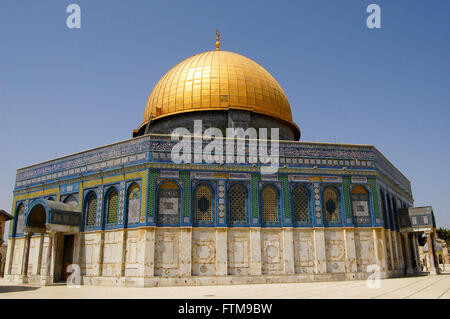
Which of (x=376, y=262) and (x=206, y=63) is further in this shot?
(x=206, y=63)

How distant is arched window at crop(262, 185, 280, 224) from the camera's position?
17.1 metres

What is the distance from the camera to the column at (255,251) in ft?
52.7

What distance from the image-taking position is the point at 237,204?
669 inches

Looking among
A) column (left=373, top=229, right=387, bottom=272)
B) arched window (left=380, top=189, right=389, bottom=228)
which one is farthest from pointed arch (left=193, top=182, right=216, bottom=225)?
arched window (left=380, top=189, right=389, bottom=228)

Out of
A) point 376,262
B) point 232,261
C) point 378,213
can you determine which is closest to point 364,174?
point 378,213

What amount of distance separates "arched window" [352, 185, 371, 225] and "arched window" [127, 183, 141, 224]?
991cm

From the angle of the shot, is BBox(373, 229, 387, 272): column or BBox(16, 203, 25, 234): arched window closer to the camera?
BBox(373, 229, 387, 272): column

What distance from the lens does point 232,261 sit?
16.1m

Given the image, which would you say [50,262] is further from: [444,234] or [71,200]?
[444,234]

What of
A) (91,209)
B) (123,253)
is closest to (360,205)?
(123,253)

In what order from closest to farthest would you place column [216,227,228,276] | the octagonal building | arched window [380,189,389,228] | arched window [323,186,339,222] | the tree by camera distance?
column [216,227,228,276] → the octagonal building → arched window [323,186,339,222] → arched window [380,189,389,228] → the tree
